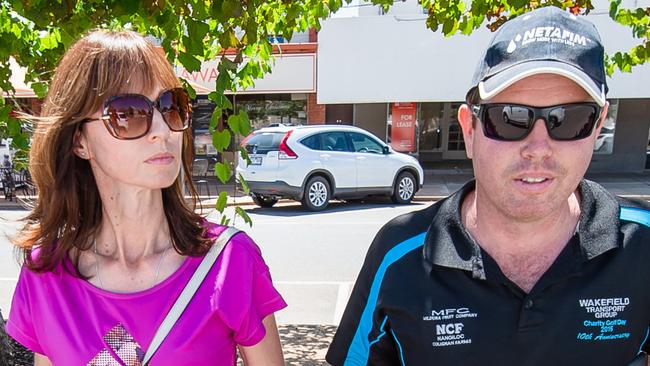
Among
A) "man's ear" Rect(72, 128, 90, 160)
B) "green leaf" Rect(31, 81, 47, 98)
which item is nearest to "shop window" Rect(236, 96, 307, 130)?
"green leaf" Rect(31, 81, 47, 98)

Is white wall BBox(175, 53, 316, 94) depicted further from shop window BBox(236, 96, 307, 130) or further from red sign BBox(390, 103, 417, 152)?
red sign BBox(390, 103, 417, 152)

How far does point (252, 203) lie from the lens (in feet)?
39.2

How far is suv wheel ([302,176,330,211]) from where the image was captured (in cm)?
1057

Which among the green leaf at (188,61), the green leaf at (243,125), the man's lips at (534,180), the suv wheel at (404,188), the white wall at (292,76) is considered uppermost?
the white wall at (292,76)

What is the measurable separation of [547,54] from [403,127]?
1406cm

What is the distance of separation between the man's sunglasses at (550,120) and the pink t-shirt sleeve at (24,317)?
4.60 ft

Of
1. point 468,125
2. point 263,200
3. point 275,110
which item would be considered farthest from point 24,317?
point 275,110

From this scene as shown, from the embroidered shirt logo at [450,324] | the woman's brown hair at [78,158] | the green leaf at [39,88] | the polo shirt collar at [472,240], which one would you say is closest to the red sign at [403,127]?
the green leaf at [39,88]

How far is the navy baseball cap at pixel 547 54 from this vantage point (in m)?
1.25

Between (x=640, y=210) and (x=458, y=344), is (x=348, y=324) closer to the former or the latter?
(x=458, y=344)

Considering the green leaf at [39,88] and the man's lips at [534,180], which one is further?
the green leaf at [39,88]

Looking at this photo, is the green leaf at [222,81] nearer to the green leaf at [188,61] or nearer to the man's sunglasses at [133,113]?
the green leaf at [188,61]

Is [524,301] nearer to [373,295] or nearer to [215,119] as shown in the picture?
[373,295]

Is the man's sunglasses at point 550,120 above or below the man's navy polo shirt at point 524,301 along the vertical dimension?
above
